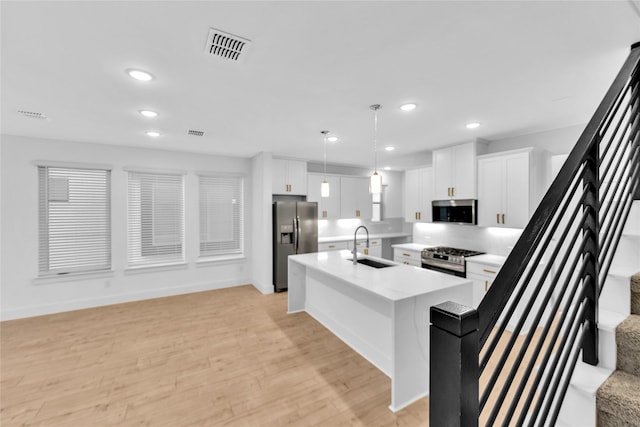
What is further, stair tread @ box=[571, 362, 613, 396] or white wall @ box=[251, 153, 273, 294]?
white wall @ box=[251, 153, 273, 294]

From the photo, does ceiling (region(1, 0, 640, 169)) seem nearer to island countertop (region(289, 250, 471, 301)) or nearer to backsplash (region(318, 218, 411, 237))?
island countertop (region(289, 250, 471, 301))

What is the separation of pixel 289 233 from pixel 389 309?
2.99 meters

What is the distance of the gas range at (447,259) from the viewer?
4.18 meters

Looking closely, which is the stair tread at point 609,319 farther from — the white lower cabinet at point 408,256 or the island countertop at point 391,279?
the white lower cabinet at point 408,256

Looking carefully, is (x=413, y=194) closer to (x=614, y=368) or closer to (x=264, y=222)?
(x=264, y=222)

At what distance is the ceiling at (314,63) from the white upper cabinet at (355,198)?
286 cm

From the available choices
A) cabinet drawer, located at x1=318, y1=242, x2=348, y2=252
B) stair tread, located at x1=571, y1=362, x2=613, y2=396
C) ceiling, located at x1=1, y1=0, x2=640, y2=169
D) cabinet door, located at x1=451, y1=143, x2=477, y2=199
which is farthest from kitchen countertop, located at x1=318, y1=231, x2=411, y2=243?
stair tread, located at x1=571, y1=362, x2=613, y2=396

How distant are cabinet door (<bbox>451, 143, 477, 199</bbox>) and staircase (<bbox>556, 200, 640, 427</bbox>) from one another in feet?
10.2

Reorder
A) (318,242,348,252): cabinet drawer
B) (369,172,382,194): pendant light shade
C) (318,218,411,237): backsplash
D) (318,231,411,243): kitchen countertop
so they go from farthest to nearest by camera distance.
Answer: (318,218,411,237): backsplash < (318,231,411,243): kitchen countertop < (318,242,348,252): cabinet drawer < (369,172,382,194): pendant light shade

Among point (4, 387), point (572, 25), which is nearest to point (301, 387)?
point (4, 387)

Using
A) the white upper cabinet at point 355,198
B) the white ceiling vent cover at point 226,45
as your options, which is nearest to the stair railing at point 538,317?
the white ceiling vent cover at point 226,45

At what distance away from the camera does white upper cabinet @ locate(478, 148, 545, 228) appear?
12.4 feet

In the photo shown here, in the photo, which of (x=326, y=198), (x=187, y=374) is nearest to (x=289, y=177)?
(x=326, y=198)

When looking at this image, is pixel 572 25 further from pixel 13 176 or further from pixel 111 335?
pixel 13 176
